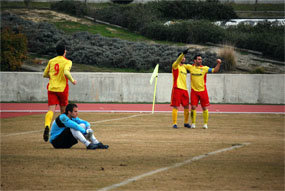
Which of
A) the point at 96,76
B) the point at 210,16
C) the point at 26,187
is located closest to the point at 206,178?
the point at 26,187

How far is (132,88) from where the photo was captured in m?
22.2

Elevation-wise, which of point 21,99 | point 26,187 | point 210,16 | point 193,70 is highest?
point 210,16

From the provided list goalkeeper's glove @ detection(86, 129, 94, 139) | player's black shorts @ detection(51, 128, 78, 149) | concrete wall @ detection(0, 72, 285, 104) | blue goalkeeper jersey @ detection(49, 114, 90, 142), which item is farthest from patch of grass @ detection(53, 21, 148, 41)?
goalkeeper's glove @ detection(86, 129, 94, 139)

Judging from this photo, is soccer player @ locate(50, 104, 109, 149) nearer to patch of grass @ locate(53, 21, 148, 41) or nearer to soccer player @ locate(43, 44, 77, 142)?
soccer player @ locate(43, 44, 77, 142)

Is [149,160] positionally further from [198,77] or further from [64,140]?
[198,77]

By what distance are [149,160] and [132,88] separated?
47.8 ft

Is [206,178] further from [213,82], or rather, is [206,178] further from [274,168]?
[213,82]

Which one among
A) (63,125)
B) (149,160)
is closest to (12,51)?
(63,125)

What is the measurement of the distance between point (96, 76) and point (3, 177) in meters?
15.7

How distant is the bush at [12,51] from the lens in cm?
2530

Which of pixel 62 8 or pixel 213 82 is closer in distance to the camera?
pixel 213 82

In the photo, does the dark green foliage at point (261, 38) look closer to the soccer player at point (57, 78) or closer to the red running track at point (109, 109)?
the red running track at point (109, 109)

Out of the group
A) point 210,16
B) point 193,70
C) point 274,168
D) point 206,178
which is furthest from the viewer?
point 210,16

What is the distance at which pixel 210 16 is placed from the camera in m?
41.0
